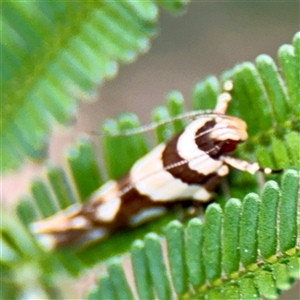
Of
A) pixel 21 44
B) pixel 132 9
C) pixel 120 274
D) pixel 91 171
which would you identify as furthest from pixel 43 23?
pixel 120 274

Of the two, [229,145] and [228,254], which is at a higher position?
[229,145]

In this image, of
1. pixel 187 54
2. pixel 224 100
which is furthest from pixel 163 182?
pixel 187 54

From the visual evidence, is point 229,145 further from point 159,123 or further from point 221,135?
point 159,123

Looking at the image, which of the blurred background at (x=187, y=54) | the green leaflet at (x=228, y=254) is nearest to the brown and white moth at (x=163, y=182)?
the green leaflet at (x=228, y=254)

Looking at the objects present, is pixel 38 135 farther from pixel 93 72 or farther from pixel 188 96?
pixel 188 96

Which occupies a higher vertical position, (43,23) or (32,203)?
(43,23)

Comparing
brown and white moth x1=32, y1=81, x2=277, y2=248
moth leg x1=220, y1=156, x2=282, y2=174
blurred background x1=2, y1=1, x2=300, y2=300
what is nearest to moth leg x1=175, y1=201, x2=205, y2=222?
brown and white moth x1=32, y1=81, x2=277, y2=248

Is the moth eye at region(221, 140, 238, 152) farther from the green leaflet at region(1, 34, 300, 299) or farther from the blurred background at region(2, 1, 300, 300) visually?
the blurred background at region(2, 1, 300, 300)
